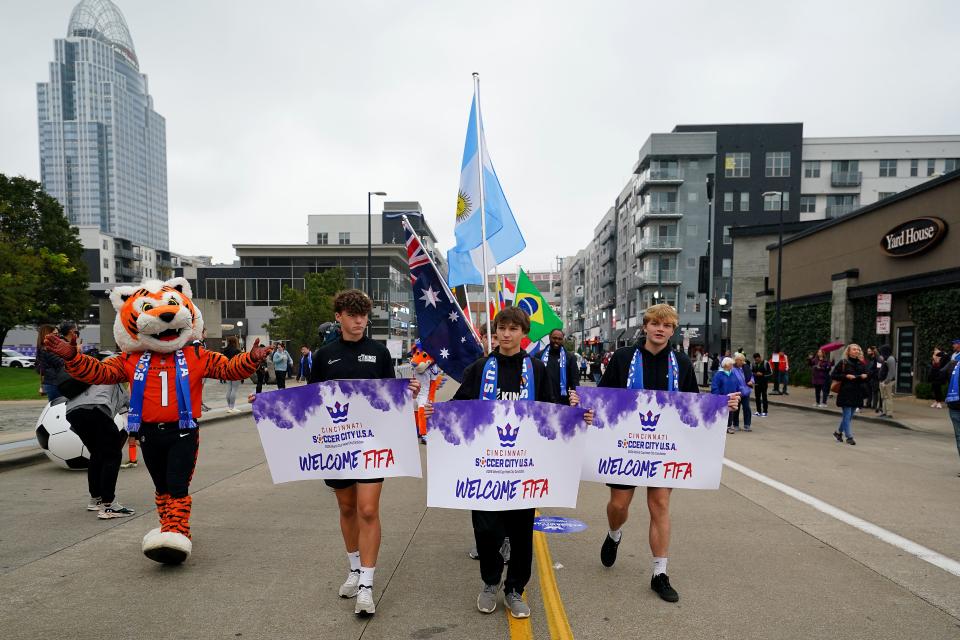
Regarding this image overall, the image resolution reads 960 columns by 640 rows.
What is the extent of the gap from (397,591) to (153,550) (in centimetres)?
187

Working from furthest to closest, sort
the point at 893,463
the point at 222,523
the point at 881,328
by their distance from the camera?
1. the point at 881,328
2. the point at 893,463
3. the point at 222,523

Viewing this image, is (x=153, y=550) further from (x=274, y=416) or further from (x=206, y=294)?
(x=206, y=294)

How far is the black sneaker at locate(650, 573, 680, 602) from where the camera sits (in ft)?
13.6

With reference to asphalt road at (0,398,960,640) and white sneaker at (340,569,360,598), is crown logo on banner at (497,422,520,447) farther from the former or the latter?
white sneaker at (340,569,360,598)

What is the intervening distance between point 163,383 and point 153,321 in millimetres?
494

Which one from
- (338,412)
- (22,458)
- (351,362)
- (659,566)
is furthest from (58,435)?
(659,566)

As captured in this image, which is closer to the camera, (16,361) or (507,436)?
(507,436)

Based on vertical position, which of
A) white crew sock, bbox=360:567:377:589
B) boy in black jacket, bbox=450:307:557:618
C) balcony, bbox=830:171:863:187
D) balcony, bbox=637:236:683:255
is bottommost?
white crew sock, bbox=360:567:377:589

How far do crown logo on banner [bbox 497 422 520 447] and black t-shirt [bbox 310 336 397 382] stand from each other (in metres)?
0.96

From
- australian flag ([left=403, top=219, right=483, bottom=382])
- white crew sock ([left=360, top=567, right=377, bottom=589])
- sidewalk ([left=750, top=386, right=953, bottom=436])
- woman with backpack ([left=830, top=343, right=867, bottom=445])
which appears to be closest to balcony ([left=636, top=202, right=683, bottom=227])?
sidewalk ([left=750, top=386, right=953, bottom=436])

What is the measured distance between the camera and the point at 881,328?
56.2 feet

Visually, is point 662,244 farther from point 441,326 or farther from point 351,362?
point 351,362

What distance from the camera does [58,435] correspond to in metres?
8.09

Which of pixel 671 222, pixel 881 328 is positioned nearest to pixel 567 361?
pixel 881 328
